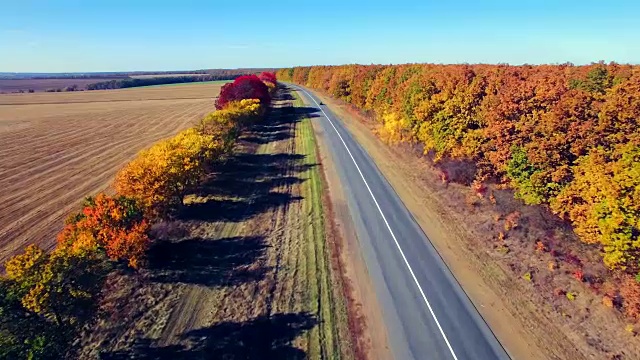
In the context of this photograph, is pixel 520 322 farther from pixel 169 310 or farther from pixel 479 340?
pixel 169 310

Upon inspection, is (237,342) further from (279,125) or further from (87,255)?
(279,125)

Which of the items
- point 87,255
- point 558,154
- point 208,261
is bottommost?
point 208,261

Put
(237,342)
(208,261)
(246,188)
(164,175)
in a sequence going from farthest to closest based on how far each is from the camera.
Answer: (246,188) < (164,175) < (208,261) < (237,342)

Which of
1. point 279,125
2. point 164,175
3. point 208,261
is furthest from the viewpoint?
point 279,125

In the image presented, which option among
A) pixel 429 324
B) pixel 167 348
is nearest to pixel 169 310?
pixel 167 348

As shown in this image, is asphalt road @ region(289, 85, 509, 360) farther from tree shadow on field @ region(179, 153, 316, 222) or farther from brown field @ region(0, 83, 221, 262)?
brown field @ region(0, 83, 221, 262)

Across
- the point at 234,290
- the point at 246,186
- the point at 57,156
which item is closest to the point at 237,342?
the point at 234,290

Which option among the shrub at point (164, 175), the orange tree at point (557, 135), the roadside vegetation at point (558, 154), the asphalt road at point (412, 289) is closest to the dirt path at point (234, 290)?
the shrub at point (164, 175)

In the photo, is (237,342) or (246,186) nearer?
(237,342)
